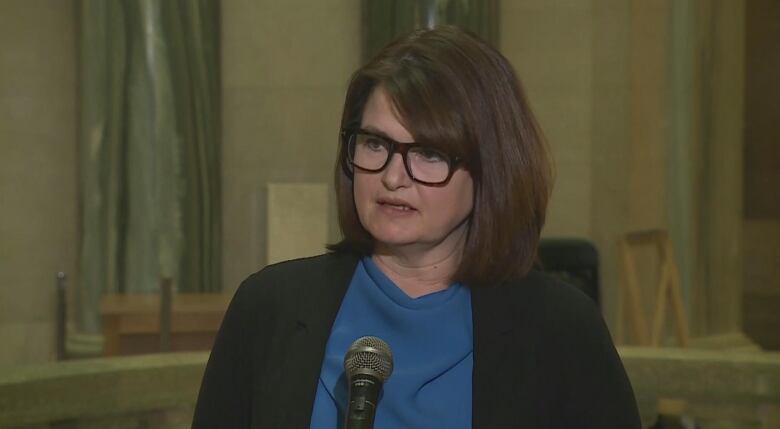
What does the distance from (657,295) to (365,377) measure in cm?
372

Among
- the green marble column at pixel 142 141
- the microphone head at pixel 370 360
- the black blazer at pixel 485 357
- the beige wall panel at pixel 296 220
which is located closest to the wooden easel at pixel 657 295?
the beige wall panel at pixel 296 220

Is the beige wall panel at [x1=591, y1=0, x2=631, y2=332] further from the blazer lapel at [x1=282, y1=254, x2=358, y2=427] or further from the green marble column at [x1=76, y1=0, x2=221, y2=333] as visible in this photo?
the blazer lapel at [x1=282, y1=254, x2=358, y2=427]

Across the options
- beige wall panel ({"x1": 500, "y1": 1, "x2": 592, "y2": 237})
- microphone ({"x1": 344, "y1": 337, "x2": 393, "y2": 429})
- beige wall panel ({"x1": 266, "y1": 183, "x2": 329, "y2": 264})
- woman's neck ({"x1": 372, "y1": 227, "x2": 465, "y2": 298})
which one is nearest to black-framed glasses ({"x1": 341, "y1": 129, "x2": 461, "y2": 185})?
woman's neck ({"x1": 372, "y1": 227, "x2": 465, "y2": 298})

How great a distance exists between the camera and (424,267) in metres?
1.90

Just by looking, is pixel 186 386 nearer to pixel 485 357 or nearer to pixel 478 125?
pixel 485 357

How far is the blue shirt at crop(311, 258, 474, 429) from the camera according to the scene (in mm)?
1744

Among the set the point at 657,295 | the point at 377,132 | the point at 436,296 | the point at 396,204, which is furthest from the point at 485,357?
the point at 657,295

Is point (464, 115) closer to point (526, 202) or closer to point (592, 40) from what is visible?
point (526, 202)

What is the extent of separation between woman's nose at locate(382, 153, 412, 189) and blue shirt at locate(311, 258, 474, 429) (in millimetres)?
179

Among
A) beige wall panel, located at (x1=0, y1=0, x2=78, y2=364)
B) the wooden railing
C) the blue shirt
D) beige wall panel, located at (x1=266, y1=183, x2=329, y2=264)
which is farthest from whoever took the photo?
beige wall panel, located at (x1=0, y1=0, x2=78, y2=364)

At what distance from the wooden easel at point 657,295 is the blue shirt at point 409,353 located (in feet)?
10.5

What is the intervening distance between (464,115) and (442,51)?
0.34 feet

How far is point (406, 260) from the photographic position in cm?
190

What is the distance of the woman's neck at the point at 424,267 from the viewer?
1.89 meters
